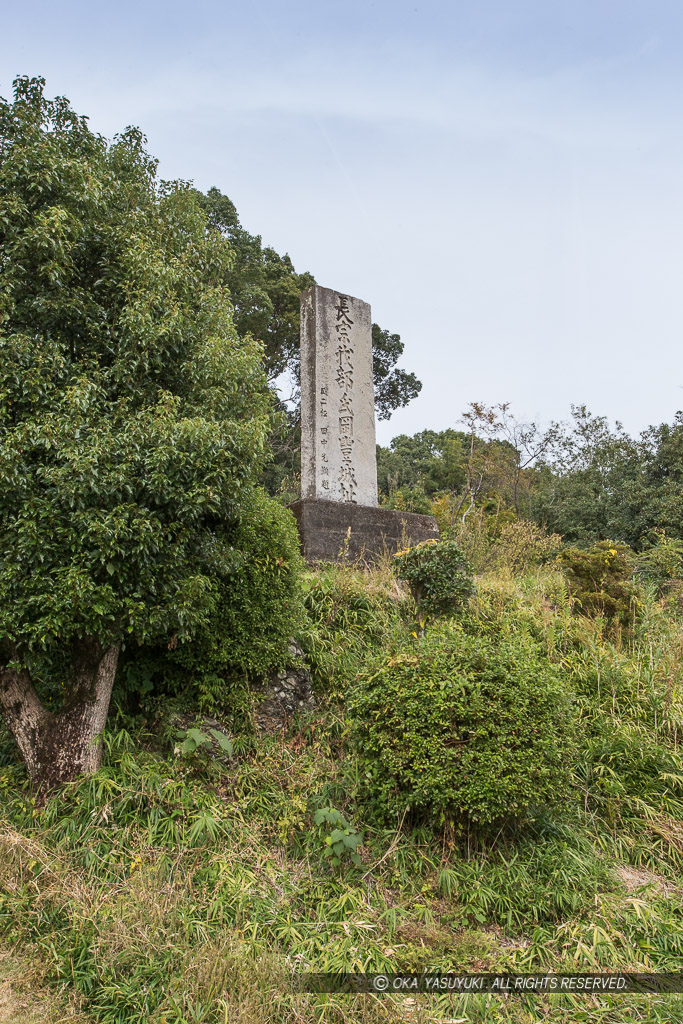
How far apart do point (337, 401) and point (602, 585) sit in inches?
145

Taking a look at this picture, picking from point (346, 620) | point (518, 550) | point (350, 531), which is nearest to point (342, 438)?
point (350, 531)

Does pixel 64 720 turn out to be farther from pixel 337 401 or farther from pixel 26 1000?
pixel 337 401

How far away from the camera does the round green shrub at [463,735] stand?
11.0 feet

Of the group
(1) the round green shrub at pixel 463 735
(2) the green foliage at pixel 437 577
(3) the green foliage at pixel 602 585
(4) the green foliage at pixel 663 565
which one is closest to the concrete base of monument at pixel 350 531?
(3) the green foliage at pixel 602 585

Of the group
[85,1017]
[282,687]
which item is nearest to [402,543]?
[282,687]

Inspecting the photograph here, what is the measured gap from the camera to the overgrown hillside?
273 centimetres

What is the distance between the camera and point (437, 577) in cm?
516

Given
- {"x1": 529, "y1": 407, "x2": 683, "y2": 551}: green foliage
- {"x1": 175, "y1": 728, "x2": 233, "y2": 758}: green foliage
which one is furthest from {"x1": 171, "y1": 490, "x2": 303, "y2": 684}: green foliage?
{"x1": 529, "y1": 407, "x2": 683, "y2": 551}: green foliage

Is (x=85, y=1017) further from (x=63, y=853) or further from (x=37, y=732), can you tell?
(x=37, y=732)

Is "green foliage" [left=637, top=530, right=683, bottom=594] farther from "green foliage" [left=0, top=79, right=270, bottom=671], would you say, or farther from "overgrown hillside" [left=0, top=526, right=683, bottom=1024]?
"green foliage" [left=0, top=79, right=270, bottom=671]

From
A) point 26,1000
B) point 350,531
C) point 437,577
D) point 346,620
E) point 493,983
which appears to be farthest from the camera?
point 350,531

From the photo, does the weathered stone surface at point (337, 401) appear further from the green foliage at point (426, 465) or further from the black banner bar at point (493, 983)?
the green foliage at point (426, 465)

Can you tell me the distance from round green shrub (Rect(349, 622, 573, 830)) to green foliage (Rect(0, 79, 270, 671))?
124 cm

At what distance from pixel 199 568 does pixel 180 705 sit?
0.98 meters
